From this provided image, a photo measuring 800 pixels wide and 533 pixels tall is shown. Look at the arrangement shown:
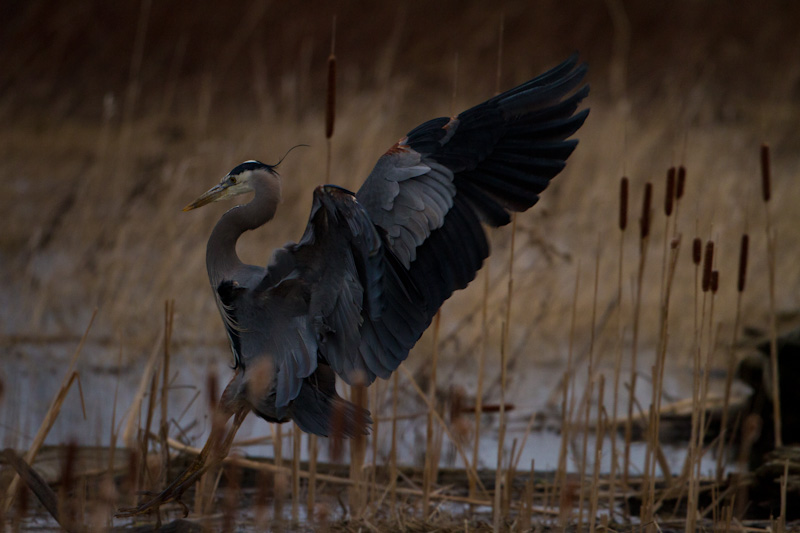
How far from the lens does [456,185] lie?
9.03ft

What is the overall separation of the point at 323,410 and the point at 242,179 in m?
0.67

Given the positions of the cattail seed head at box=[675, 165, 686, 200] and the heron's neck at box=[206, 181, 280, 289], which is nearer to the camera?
the heron's neck at box=[206, 181, 280, 289]

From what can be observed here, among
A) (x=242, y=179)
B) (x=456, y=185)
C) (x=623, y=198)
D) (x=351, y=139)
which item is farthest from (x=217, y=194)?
(x=351, y=139)

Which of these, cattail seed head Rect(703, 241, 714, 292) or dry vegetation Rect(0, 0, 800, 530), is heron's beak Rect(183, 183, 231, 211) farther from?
cattail seed head Rect(703, 241, 714, 292)

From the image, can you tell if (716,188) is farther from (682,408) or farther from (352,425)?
(352,425)

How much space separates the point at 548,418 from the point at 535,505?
1.29 meters

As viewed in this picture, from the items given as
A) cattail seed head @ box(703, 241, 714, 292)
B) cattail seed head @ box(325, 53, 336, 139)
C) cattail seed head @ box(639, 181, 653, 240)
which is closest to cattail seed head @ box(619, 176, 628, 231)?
cattail seed head @ box(639, 181, 653, 240)

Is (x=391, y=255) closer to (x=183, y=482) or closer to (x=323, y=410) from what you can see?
(x=323, y=410)

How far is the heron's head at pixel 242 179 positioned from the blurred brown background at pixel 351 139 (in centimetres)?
62

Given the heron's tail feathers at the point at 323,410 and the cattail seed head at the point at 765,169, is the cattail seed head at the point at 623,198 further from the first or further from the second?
the heron's tail feathers at the point at 323,410

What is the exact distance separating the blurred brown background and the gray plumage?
1.27 feet

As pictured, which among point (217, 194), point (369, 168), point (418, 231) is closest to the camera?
point (418, 231)

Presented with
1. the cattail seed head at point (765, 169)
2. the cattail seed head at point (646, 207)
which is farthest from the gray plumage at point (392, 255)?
the cattail seed head at point (765, 169)

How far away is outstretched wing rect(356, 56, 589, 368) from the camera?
2.65m
